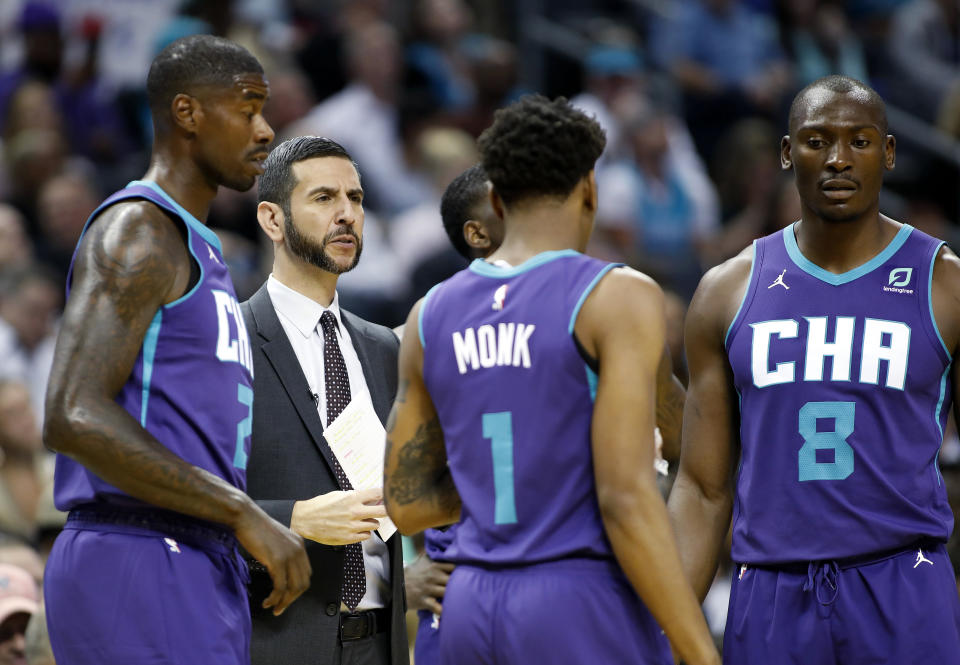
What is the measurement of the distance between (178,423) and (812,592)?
1.84 m

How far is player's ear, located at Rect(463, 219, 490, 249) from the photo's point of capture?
4938 mm

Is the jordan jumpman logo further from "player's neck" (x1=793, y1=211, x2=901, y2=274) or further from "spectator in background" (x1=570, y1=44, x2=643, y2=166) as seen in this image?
"spectator in background" (x1=570, y1=44, x2=643, y2=166)

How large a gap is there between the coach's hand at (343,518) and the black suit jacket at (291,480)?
0.22ft

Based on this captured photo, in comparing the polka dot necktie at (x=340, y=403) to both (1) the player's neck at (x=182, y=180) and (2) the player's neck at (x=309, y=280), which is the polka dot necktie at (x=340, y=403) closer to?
(2) the player's neck at (x=309, y=280)

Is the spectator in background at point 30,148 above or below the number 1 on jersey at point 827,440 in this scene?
above

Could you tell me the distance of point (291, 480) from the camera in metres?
4.33

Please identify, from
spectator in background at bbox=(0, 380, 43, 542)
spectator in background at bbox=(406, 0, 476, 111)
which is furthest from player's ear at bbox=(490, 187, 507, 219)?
spectator in background at bbox=(406, 0, 476, 111)

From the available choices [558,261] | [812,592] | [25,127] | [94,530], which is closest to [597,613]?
[558,261]

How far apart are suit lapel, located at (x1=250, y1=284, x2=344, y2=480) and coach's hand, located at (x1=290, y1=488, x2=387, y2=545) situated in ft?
0.92

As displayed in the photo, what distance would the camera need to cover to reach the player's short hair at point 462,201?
4.97m

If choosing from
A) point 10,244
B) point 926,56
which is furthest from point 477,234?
point 926,56

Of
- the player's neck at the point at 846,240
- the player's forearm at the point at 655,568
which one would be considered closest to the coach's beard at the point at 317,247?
the player's neck at the point at 846,240

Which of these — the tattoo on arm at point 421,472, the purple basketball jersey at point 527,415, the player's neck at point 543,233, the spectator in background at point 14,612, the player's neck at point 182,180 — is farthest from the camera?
the spectator in background at point 14,612

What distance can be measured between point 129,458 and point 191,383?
1.03ft
